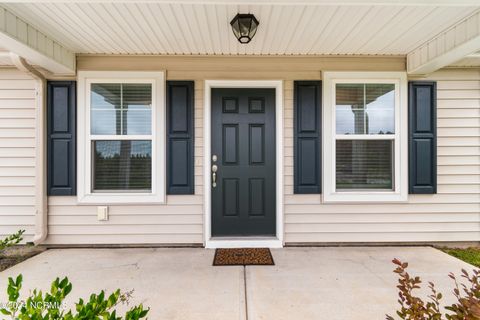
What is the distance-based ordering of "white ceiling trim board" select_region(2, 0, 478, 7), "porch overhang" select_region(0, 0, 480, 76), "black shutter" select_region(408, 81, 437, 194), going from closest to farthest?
"white ceiling trim board" select_region(2, 0, 478, 7), "porch overhang" select_region(0, 0, 480, 76), "black shutter" select_region(408, 81, 437, 194)

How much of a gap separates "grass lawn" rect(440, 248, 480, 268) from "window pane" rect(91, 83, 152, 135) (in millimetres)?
3738

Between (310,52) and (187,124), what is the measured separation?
166 centimetres

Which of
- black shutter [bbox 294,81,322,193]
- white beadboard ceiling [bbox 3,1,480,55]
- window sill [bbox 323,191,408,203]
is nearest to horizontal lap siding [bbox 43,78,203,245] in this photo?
white beadboard ceiling [bbox 3,1,480,55]

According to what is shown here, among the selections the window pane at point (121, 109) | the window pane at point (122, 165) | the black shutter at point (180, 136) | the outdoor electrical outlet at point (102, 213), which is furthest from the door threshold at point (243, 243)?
the window pane at point (121, 109)

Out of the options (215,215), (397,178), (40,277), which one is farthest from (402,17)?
(40,277)

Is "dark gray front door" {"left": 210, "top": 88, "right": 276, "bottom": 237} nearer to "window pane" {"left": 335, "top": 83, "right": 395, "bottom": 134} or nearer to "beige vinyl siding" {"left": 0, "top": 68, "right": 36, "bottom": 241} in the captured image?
"window pane" {"left": 335, "top": 83, "right": 395, "bottom": 134}

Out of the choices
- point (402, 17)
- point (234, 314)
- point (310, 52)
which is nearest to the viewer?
point (234, 314)

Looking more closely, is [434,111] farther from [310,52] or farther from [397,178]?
[310,52]

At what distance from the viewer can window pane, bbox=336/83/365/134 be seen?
342 cm

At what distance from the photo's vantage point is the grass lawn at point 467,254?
2928 mm

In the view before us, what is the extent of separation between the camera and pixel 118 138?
10.9 ft

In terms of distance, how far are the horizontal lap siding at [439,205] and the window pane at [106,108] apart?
202 centimetres

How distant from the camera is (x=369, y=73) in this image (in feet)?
11.0

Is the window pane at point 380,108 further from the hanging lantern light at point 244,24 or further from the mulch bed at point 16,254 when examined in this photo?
the mulch bed at point 16,254
